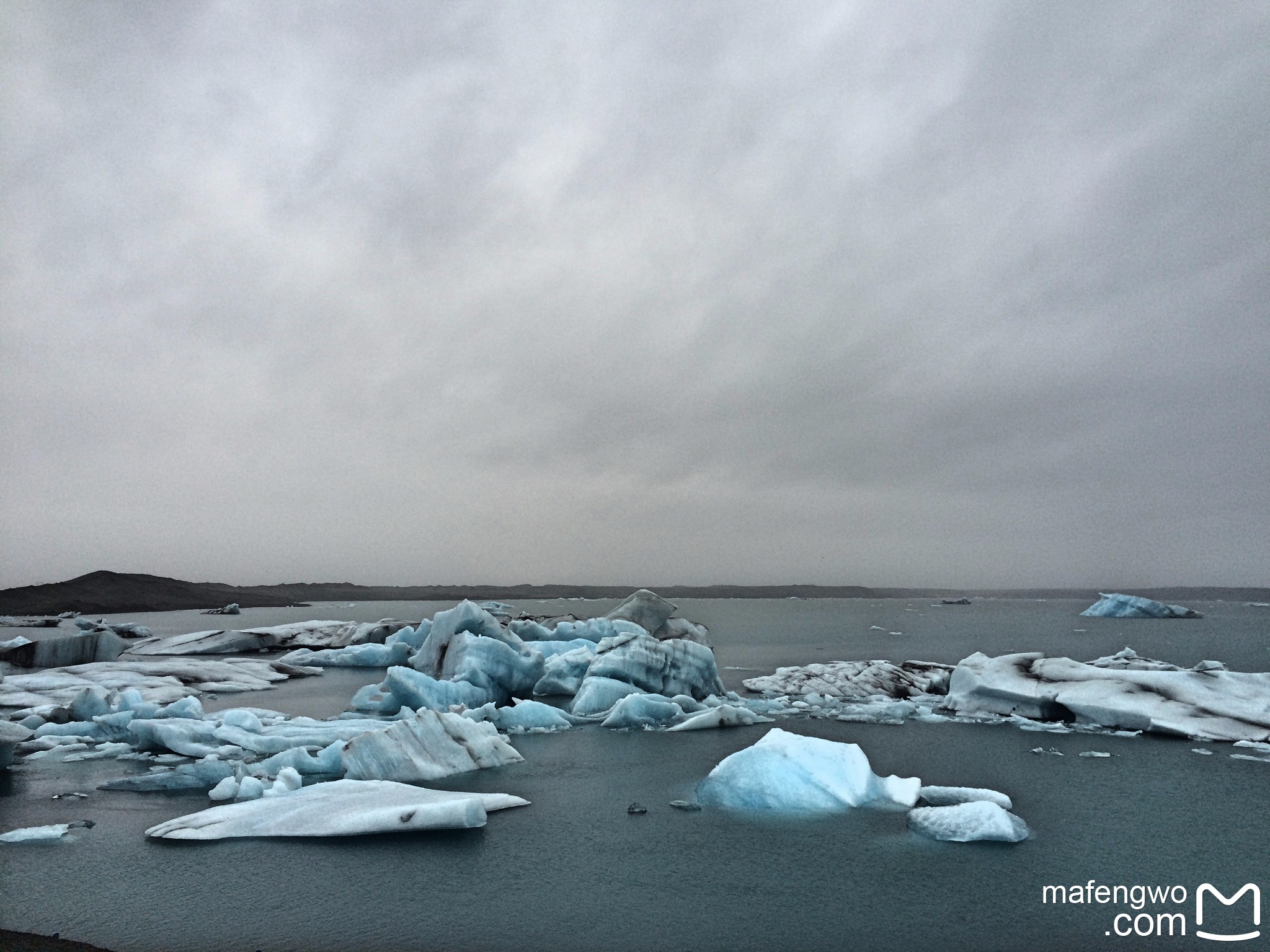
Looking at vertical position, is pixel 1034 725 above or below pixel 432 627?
below

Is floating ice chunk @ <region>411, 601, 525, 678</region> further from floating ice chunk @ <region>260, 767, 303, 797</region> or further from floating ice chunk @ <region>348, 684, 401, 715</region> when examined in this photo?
floating ice chunk @ <region>260, 767, 303, 797</region>

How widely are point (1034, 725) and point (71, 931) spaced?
15.1 m

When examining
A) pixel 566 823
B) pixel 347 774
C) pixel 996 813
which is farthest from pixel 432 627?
pixel 996 813

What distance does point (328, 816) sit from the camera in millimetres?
8023

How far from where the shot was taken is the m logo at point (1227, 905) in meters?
5.96

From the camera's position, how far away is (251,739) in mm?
11977

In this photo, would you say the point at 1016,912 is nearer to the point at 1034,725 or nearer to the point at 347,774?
the point at 347,774

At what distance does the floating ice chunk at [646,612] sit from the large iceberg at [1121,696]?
10638mm

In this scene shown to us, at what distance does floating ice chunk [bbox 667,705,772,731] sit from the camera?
14.9 metres

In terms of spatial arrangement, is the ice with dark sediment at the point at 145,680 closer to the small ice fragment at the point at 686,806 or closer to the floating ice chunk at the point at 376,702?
the floating ice chunk at the point at 376,702

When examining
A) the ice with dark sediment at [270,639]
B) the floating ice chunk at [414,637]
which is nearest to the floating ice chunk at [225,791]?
the floating ice chunk at [414,637]

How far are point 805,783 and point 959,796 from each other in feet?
6.01

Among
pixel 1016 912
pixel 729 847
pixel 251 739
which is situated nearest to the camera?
pixel 1016 912

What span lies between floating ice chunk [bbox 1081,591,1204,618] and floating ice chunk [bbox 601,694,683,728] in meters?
48.0
